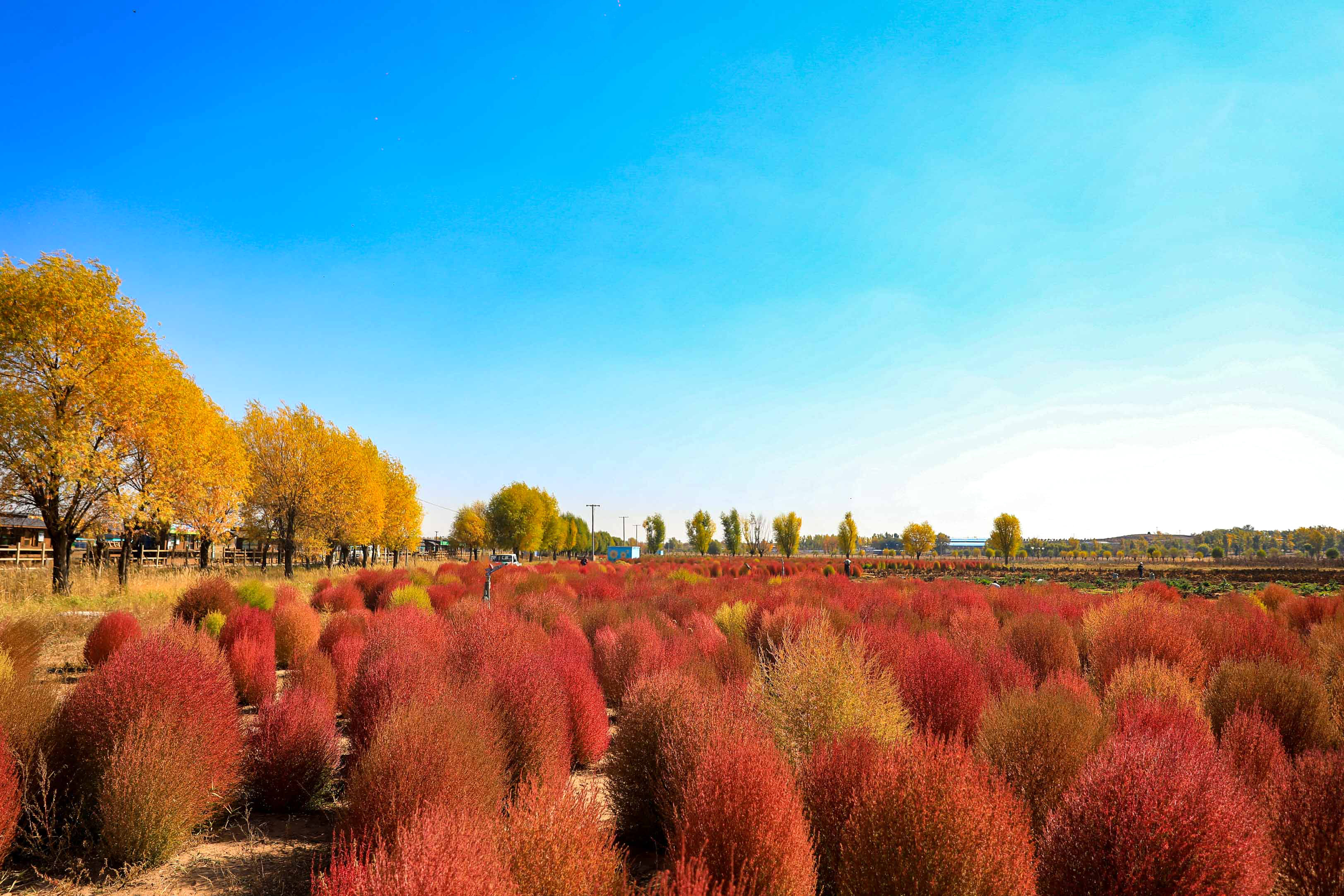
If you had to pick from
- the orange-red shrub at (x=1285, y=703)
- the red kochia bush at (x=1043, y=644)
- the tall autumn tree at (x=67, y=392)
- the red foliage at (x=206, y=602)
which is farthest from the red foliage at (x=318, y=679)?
the tall autumn tree at (x=67, y=392)

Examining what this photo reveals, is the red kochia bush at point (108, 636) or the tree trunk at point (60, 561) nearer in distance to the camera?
the red kochia bush at point (108, 636)

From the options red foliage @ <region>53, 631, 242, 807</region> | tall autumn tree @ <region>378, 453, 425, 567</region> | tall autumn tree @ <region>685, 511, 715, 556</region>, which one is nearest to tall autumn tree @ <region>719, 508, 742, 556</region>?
tall autumn tree @ <region>685, 511, 715, 556</region>

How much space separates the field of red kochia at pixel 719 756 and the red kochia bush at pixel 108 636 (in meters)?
0.04

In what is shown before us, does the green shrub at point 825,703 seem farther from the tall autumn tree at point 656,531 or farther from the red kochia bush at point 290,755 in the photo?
the tall autumn tree at point 656,531

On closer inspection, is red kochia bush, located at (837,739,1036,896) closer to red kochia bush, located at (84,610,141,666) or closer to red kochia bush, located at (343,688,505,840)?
red kochia bush, located at (343,688,505,840)

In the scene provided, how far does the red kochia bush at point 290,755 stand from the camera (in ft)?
19.8

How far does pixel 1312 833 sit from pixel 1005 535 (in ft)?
258

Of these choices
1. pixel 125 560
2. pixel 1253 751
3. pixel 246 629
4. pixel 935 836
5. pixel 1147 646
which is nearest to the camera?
pixel 935 836

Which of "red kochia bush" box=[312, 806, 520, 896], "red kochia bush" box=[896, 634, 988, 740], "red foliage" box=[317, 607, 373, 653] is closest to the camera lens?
"red kochia bush" box=[312, 806, 520, 896]

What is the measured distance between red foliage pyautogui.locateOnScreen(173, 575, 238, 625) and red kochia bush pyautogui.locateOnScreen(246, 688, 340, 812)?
810 centimetres

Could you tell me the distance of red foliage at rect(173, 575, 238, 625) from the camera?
12984 millimetres

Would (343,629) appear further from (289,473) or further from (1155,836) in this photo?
(289,473)

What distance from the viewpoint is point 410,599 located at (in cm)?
1588

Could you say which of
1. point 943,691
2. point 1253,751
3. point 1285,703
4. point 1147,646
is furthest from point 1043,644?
point 1253,751
